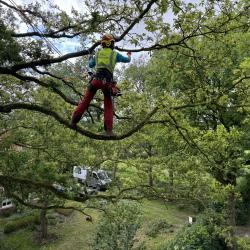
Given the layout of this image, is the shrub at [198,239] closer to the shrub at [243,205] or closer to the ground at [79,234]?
the ground at [79,234]

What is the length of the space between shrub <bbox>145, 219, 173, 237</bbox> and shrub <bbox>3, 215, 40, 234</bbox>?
26.2ft

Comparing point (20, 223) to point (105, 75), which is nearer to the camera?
point (105, 75)

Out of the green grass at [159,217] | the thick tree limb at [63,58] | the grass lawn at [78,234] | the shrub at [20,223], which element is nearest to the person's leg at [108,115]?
the thick tree limb at [63,58]

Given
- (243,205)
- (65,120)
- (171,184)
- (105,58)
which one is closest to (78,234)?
(243,205)

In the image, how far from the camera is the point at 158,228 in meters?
25.1

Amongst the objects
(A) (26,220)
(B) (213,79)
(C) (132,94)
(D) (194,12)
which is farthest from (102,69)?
(A) (26,220)

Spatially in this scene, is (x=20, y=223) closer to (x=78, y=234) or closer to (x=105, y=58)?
(x=78, y=234)

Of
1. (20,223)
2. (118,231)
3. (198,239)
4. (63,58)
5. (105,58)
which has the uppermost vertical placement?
(63,58)

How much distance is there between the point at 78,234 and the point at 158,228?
5096 millimetres

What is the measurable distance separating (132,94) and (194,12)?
2857 millimetres

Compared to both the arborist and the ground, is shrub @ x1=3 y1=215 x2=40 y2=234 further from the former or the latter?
the arborist

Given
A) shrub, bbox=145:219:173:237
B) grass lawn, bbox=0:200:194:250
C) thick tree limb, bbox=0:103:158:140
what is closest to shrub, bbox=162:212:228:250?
grass lawn, bbox=0:200:194:250

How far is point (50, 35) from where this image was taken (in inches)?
397

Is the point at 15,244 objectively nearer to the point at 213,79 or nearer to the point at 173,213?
the point at 173,213
